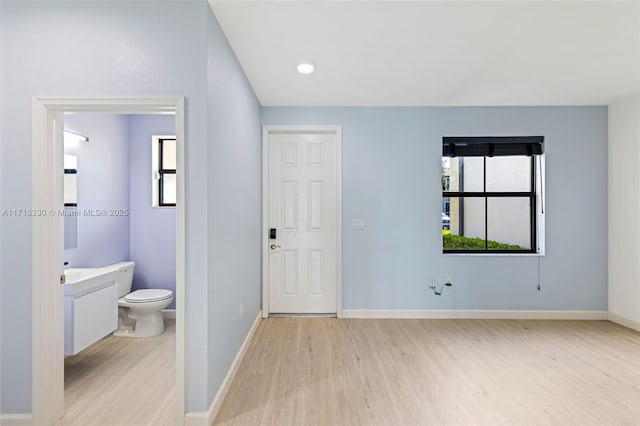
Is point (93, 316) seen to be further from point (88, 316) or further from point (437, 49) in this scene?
point (437, 49)

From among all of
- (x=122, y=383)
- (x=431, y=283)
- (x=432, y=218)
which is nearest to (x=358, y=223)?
(x=432, y=218)

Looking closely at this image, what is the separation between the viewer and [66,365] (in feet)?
8.11

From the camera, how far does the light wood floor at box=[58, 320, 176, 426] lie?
187cm

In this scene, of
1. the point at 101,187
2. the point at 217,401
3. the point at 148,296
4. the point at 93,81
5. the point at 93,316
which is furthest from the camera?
the point at 101,187

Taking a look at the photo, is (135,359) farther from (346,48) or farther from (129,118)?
(346,48)

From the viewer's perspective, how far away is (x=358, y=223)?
3551 mm

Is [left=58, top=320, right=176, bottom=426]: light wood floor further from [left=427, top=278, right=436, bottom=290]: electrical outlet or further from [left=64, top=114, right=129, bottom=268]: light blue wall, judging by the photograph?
[left=427, top=278, right=436, bottom=290]: electrical outlet

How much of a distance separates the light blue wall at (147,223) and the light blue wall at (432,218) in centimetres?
141

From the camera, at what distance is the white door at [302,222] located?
3625 mm

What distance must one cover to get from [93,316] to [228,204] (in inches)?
54.5

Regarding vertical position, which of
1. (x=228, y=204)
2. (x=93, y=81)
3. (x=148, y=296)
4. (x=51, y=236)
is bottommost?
(x=148, y=296)

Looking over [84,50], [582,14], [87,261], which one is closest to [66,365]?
[87,261]

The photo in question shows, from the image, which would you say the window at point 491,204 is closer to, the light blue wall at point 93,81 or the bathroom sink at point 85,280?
the light blue wall at point 93,81

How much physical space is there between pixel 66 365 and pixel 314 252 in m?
2.45
